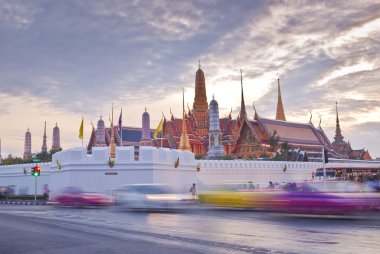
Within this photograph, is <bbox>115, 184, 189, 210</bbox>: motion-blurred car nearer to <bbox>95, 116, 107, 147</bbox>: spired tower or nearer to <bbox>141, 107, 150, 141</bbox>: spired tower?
<bbox>141, 107, 150, 141</bbox>: spired tower

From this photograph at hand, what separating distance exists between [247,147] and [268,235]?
60.5 m

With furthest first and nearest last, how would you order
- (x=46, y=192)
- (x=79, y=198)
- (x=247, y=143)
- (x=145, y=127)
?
(x=145, y=127)
(x=247, y=143)
(x=46, y=192)
(x=79, y=198)

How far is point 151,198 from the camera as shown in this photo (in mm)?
21484

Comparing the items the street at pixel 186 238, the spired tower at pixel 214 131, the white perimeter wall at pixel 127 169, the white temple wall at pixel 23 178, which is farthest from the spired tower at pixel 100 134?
the street at pixel 186 238

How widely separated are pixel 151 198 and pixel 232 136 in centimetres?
5701

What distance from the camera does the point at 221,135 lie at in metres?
75.4

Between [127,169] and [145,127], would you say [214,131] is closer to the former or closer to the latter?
[145,127]

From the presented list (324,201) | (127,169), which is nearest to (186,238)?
(324,201)

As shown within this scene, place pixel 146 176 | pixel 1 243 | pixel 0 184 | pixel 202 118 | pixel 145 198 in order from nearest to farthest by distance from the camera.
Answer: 1. pixel 1 243
2. pixel 145 198
3. pixel 146 176
4. pixel 0 184
5. pixel 202 118

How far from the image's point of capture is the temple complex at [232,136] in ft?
230

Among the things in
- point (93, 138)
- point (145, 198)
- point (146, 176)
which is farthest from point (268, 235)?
point (93, 138)

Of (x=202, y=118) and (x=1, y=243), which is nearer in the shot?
(x=1, y=243)

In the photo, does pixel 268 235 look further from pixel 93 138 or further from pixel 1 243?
pixel 93 138

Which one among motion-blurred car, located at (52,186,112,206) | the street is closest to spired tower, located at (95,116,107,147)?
motion-blurred car, located at (52,186,112,206)
